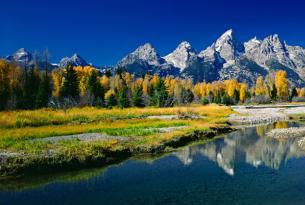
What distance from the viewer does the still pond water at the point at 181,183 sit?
17797mm

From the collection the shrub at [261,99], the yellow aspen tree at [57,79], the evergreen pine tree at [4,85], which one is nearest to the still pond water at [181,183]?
the evergreen pine tree at [4,85]

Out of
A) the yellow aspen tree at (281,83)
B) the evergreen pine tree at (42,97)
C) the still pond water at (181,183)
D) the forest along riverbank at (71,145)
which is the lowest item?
the still pond water at (181,183)

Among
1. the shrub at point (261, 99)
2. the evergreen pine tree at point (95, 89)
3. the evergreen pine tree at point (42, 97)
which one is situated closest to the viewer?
the evergreen pine tree at point (42, 97)

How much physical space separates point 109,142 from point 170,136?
8114 millimetres

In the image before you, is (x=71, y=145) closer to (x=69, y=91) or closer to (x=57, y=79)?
(x=69, y=91)

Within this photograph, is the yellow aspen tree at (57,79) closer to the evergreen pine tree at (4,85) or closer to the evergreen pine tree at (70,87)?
the evergreen pine tree at (70,87)

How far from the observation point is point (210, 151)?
32344 mm

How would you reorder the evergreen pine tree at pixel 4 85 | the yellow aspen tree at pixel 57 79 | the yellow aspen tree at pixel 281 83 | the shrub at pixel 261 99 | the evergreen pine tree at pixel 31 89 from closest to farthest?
1. the evergreen pine tree at pixel 4 85
2. the evergreen pine tree at pixel 31 89
3. the yellow aspen tree at pixel 57 79
4. the yellow aspen tree at pixel 281 83
5. the shrub at pixel 261 99

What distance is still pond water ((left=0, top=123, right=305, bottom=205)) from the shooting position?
58.4 feet

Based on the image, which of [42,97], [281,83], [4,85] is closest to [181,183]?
[42,97]

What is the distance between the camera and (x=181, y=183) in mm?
20922

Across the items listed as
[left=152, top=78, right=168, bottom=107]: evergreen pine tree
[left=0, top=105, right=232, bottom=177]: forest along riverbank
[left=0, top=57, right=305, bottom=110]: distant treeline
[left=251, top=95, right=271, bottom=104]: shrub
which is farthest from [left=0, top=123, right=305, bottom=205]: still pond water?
[left=251, top=95, right=271, bottom=104]: shrub

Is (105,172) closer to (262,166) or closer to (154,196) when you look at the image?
(154,196)

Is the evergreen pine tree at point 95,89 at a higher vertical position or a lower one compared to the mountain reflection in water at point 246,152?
higher
